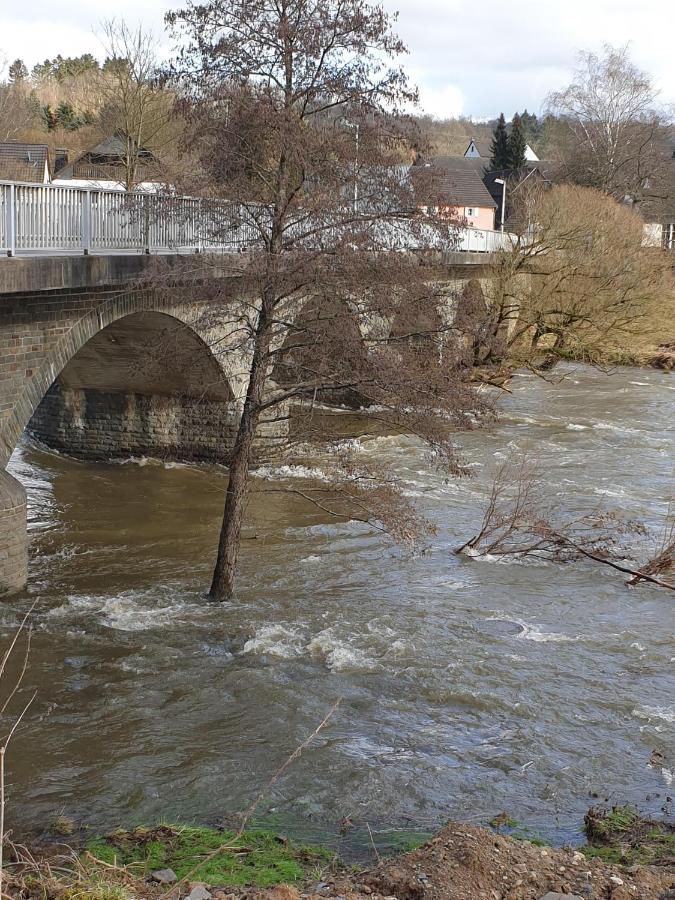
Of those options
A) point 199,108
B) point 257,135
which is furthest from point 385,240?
point 199,108

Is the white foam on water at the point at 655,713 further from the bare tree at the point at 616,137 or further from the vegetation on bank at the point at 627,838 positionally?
the bare tree at the point at 616,137

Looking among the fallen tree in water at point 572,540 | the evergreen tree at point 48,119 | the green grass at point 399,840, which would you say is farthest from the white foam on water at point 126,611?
the evergreen tree at point 48,119

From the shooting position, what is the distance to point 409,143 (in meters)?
10.5

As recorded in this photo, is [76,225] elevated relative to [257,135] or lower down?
lower down

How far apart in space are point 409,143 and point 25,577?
6957 mm

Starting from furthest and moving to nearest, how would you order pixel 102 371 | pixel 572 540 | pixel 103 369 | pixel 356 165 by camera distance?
pixel 102 371, pixel 103 369, pixel 572 540, pixel 356 165

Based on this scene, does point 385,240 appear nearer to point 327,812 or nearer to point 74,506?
point 327,812

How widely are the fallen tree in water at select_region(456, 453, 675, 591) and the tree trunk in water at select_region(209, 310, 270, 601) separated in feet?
12.6

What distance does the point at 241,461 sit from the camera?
11648 millimetres

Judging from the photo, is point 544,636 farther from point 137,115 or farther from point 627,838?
point 137,115

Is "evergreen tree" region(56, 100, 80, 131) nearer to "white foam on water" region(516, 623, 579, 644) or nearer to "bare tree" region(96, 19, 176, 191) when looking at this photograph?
"bare tree" region(96, 19, 176, 191)

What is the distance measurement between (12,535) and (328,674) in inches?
168

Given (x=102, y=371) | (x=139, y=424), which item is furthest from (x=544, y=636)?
(x=139, y=424)

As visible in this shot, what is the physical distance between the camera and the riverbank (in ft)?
17.0
